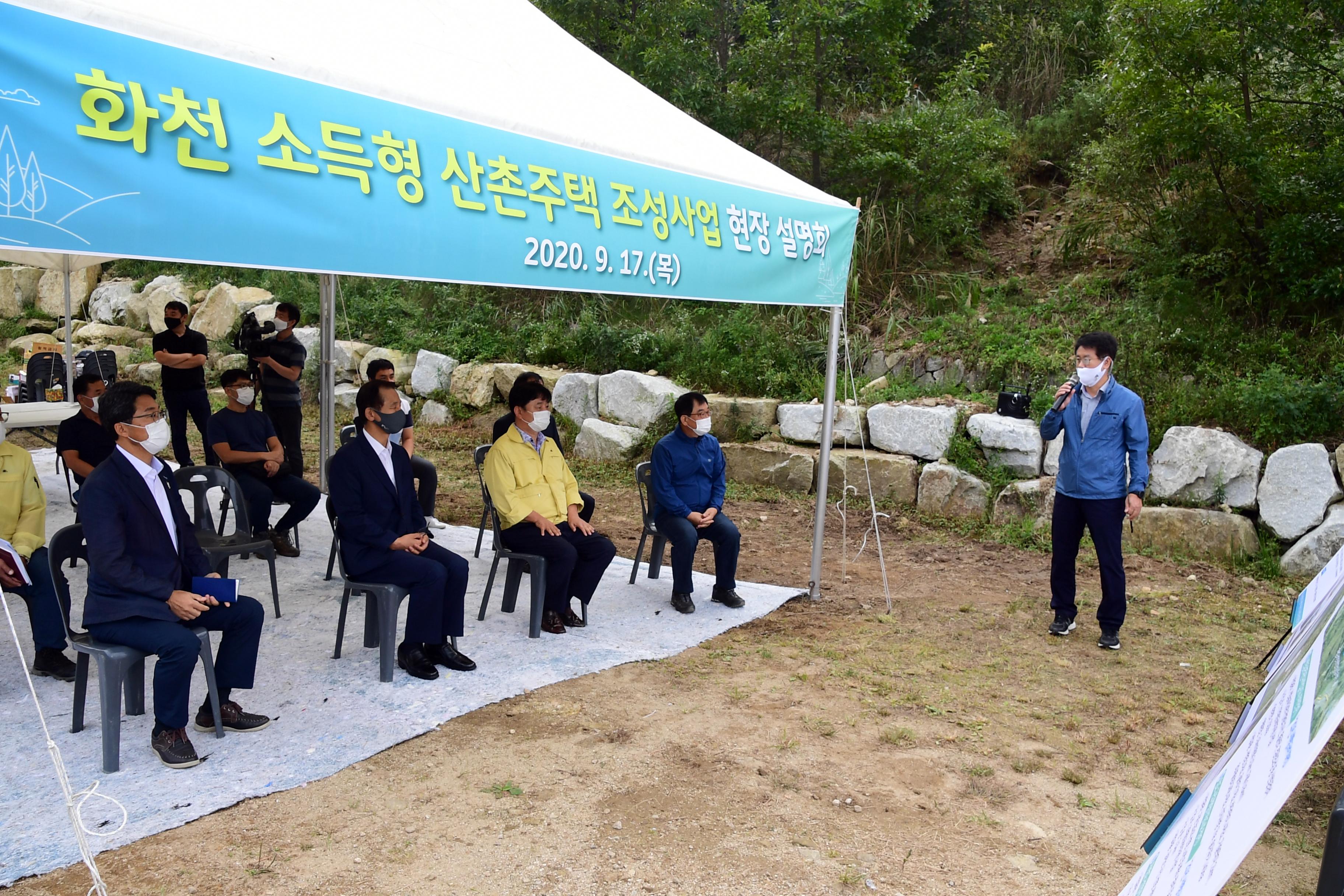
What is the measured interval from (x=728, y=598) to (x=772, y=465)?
3.25m

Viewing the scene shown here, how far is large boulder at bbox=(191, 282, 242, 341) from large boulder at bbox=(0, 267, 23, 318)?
453 centimetres

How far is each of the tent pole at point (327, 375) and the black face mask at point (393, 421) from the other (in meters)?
1.89

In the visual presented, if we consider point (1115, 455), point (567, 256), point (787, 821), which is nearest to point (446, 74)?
point (567, 256)

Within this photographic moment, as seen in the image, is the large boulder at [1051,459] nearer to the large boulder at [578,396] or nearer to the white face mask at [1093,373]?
the white face mask at [1093,373]

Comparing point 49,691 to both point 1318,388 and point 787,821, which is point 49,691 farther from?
point 1318,388

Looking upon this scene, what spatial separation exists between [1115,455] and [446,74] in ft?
11.9

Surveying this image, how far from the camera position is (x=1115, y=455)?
489 centimetres

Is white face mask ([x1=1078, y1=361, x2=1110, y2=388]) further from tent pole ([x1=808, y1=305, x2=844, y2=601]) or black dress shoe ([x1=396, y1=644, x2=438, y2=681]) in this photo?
black dress shoe ([x1=396, y1=644, x2=438, y2=681])

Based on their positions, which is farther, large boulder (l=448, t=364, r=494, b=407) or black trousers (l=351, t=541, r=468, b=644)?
large boulder (l=448, t=364, r=494, b=407)

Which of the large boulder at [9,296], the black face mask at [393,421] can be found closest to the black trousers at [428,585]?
the black face mask at [393,421]

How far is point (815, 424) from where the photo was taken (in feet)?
27.8

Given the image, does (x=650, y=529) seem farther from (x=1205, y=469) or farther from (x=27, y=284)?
(x=27, y=284)

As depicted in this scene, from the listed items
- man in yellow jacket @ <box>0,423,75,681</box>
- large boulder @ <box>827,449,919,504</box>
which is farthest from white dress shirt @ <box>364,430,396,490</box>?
large boulder @ <box>827,449,919,504</box>

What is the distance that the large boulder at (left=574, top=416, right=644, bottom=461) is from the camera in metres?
9.40
